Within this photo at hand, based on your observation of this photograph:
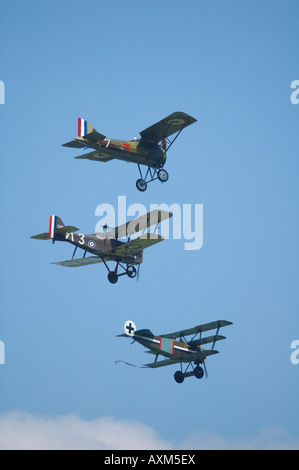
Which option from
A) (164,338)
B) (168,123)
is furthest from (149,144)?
(164,338)

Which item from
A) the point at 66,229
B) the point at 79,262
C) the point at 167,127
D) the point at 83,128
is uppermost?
the point at 167,127

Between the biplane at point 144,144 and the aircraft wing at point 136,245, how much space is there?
10.1 feet

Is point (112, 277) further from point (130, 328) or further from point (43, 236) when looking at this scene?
point (43, 236)

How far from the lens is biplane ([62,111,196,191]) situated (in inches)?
2108

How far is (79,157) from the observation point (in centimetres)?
5838

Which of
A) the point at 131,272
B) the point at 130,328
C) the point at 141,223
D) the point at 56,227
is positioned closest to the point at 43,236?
the point at 56,227

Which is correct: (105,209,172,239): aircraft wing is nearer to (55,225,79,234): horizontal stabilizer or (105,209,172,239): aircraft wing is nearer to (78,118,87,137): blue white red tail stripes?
(55,225,79,234): horizontal stabilizer

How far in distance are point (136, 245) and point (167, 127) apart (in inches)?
225

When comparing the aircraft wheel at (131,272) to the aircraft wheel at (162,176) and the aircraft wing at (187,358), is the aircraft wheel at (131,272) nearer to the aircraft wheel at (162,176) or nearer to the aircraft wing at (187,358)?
the aircraft wing at (187,358)

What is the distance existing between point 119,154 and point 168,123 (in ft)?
8.68

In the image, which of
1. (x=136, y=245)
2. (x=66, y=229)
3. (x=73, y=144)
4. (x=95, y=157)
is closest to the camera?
(x=66, y=229)

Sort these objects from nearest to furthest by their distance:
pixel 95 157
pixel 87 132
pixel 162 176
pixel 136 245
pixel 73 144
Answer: pixel 136 245 < pixel 87 132 < pixel 162 176 < pixel 73 144 < pixel 95 157

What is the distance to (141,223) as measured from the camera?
54781 mm

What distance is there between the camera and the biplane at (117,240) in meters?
51.6
